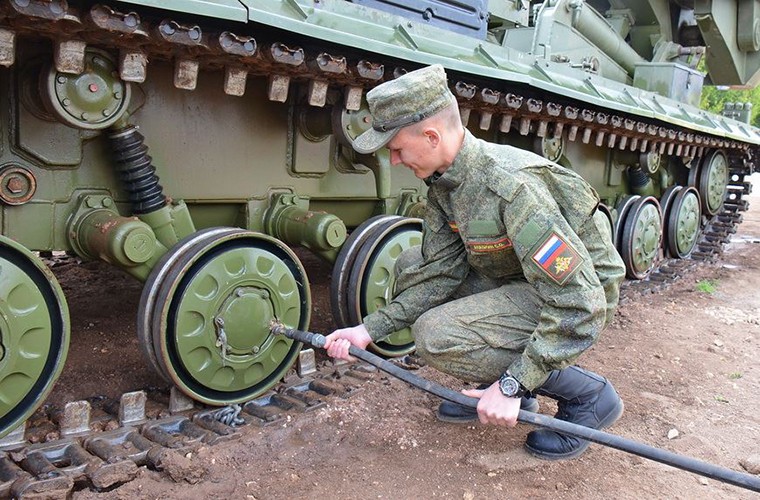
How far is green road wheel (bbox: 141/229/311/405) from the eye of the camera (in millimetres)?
3236

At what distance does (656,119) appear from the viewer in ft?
21.0

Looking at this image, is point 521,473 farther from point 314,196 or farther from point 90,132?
point 90,132

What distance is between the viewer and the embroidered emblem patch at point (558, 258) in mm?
2469

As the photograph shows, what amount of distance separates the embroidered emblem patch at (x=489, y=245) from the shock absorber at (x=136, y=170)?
4.84 feet

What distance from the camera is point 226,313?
339 cm

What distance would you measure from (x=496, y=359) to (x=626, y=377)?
169 centimetres

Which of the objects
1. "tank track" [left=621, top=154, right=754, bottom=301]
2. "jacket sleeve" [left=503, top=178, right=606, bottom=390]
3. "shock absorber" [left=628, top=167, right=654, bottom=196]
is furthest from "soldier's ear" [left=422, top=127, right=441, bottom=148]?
"tank track" [left=621, top=154, right=754, bottom=301]

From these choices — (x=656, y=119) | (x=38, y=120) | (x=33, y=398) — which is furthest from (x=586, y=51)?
(x=33, y=398)

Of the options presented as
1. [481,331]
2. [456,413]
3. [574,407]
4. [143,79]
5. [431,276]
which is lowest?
[456,413]

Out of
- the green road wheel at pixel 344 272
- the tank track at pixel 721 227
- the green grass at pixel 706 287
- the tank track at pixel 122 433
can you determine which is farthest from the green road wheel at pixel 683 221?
the tank track at pixel 122 433

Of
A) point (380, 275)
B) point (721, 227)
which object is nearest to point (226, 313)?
point (380, 275)

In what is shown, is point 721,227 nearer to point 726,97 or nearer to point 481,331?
point 481,331

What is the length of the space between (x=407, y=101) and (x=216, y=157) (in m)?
1.48

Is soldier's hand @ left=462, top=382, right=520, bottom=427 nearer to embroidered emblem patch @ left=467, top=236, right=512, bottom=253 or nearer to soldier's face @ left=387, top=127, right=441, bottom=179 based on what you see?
embroidered emblem patch @ left=467, top=236, right=512, bottom=253
